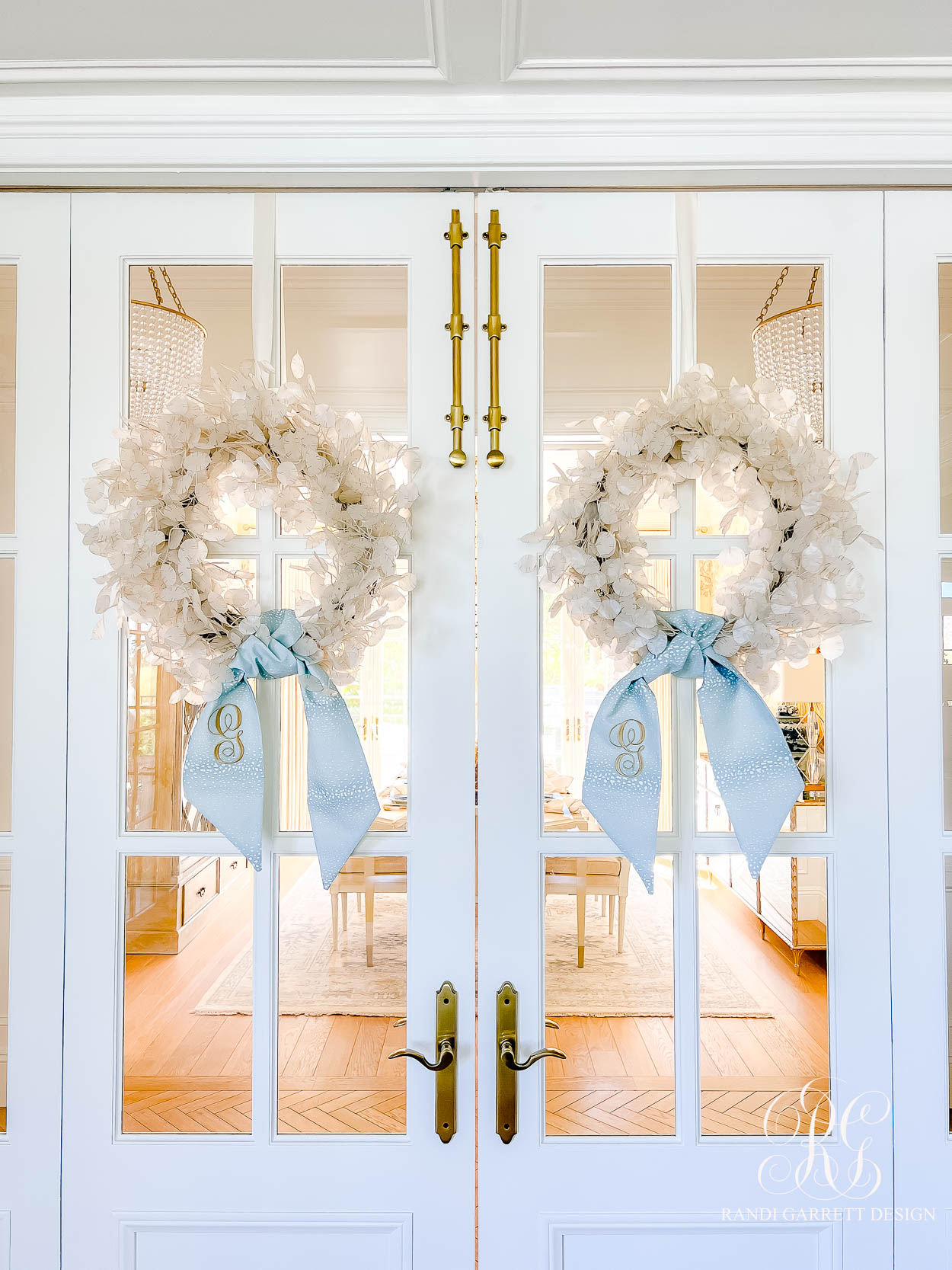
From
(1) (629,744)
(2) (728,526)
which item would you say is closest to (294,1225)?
(1) (629,744)

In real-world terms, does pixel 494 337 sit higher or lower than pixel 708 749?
higher

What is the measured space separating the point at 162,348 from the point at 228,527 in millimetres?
335

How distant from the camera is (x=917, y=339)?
127 centimetres

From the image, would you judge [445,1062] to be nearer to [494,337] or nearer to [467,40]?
[494,337]

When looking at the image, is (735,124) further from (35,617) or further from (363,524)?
(35,617)

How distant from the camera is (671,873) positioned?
1245mm

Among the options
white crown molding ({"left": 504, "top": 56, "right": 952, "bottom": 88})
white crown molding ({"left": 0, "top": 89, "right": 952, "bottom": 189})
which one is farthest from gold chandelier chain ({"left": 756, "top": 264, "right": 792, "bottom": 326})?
white crown molding ({"left": 504, "top": 56, "right": 952, "bottom": 88})

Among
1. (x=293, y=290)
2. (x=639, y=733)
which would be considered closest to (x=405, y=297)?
(x=293, y=290)

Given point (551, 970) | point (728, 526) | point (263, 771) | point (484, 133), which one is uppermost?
point (484, 133)

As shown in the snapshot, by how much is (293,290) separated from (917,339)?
3.31 feet

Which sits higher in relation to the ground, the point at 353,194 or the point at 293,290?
the point at 353,194

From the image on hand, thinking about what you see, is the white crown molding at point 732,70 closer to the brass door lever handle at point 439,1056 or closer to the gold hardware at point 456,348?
the gold hardware at point 456,348

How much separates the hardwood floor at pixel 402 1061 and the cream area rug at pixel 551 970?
16 mm

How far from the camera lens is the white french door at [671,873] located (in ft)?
3.99
